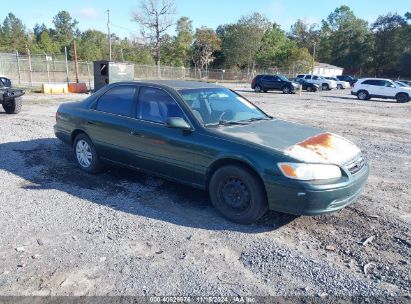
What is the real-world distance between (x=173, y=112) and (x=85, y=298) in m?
2.54

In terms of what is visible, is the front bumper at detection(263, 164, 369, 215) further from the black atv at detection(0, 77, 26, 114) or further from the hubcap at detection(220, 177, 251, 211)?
the black atv at detection(0, 77, 26, 114)

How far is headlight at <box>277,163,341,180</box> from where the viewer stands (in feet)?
12.4

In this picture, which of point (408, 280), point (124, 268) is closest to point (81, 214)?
point (124, 268)

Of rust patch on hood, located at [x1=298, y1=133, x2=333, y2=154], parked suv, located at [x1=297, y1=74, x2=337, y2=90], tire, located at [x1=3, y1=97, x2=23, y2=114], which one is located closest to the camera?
rust patch on hood, located at [x1=298, y1=133, x2=333, y2=154]

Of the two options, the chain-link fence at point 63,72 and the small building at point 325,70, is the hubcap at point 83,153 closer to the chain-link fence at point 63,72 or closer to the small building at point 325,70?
the chain-link fence at point 63,72

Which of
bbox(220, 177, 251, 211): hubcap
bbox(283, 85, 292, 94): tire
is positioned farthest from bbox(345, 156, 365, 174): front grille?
bbox(283, 85, 292, 94): tire

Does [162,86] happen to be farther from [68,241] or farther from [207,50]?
[207,50]

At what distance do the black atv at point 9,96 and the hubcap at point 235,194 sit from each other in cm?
944

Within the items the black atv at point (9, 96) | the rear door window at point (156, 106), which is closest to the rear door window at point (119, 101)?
the rear door window at point (156, 106)

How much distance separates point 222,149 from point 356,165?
155cm

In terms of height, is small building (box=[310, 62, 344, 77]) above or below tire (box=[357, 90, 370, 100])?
above

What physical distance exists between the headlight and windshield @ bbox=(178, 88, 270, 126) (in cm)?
119

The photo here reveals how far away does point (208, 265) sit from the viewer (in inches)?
134

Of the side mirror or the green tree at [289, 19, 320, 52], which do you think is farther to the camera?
the green tree at [289, 19, 320, 52]
